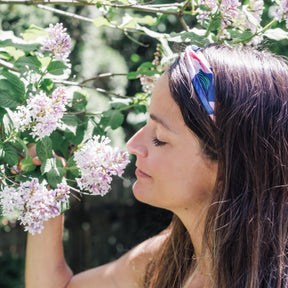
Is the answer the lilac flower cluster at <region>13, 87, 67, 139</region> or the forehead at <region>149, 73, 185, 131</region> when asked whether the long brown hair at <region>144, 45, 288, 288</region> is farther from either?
the lilac flower cluster at <region>13, 87, 67, 139</region>

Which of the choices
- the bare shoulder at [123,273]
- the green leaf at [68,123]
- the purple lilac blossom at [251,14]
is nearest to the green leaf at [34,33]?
the green leaf at [68,123]


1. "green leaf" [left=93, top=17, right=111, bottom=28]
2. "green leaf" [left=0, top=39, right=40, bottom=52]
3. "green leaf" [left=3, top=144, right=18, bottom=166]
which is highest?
"green leaf" [left=93, top=17, right=111, bottom=28]

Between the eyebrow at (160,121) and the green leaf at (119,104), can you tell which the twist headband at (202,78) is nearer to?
the eyebrow at (160,121)

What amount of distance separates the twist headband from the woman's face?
0.08 m

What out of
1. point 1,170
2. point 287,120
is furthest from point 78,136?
point 287,120

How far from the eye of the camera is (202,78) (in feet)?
4.32

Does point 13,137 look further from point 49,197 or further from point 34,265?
point 34,265

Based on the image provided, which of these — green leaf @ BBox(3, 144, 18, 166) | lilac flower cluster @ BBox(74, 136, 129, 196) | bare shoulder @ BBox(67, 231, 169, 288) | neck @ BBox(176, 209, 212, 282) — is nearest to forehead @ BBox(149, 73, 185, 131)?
lilac flower cluster @ BBox(74, 136, 129, 196)

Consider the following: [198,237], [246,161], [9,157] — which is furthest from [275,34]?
[9,157]

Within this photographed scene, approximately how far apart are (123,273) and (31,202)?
0.74 metres

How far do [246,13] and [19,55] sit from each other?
2.34 ft

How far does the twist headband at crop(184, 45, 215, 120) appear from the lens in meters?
1.30

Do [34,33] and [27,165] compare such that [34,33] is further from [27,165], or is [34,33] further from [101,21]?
[27,165]

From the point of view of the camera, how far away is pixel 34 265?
162 cm
